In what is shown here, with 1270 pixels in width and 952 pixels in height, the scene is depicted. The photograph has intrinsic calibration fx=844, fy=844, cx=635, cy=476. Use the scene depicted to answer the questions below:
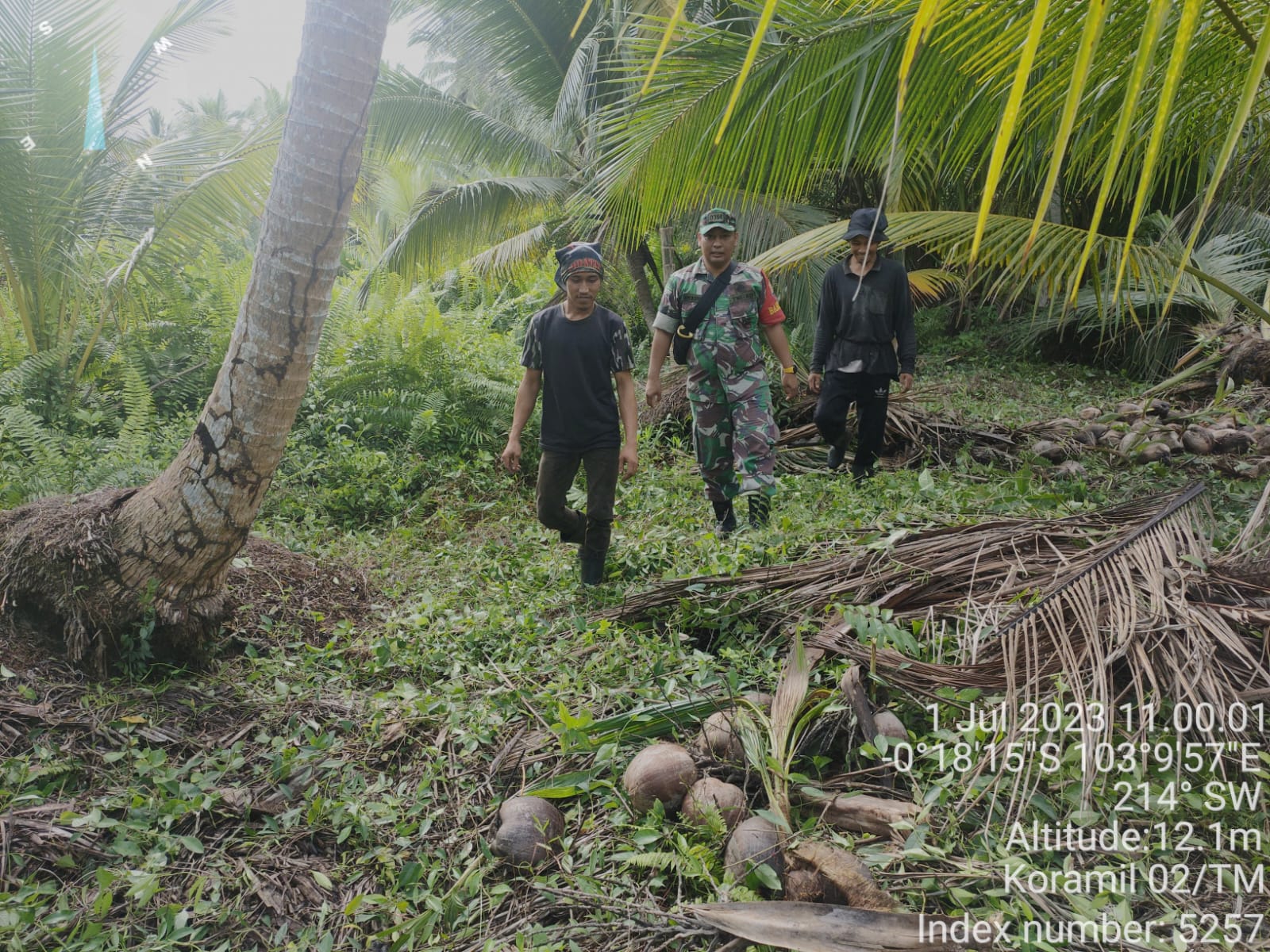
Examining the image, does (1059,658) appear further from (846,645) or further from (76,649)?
(76,649)

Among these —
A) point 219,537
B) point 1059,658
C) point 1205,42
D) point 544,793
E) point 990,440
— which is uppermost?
point 1205,42

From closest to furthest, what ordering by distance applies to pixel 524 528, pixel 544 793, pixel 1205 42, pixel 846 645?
pixel 544 793 → pixel 846 645 → pixel 1205 42 → pixel 524 528

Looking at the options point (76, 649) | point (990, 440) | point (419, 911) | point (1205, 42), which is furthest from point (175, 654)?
point (990, 440)

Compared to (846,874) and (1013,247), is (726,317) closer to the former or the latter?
(1013,247)

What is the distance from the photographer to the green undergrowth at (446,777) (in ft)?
7.06

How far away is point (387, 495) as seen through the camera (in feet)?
20.4

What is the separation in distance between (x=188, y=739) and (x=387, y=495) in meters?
3.38

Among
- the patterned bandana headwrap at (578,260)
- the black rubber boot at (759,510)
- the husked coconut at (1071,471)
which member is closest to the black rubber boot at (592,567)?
the black rubber boot at (759,510)

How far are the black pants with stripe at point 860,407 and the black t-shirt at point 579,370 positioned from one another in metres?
1.81

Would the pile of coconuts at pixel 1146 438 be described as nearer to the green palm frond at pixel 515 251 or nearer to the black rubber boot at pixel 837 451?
the black rubber boot at pixel 837 451

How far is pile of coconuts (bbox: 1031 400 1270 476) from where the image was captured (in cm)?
535

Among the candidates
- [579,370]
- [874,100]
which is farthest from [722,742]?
[874,100]

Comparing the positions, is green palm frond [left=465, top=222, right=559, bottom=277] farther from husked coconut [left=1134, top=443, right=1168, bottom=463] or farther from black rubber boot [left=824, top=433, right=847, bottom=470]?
husked coconut [left=1134, top=443, right=1168, bottom=463]

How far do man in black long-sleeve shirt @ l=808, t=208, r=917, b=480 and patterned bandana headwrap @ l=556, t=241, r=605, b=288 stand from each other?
179 cm
